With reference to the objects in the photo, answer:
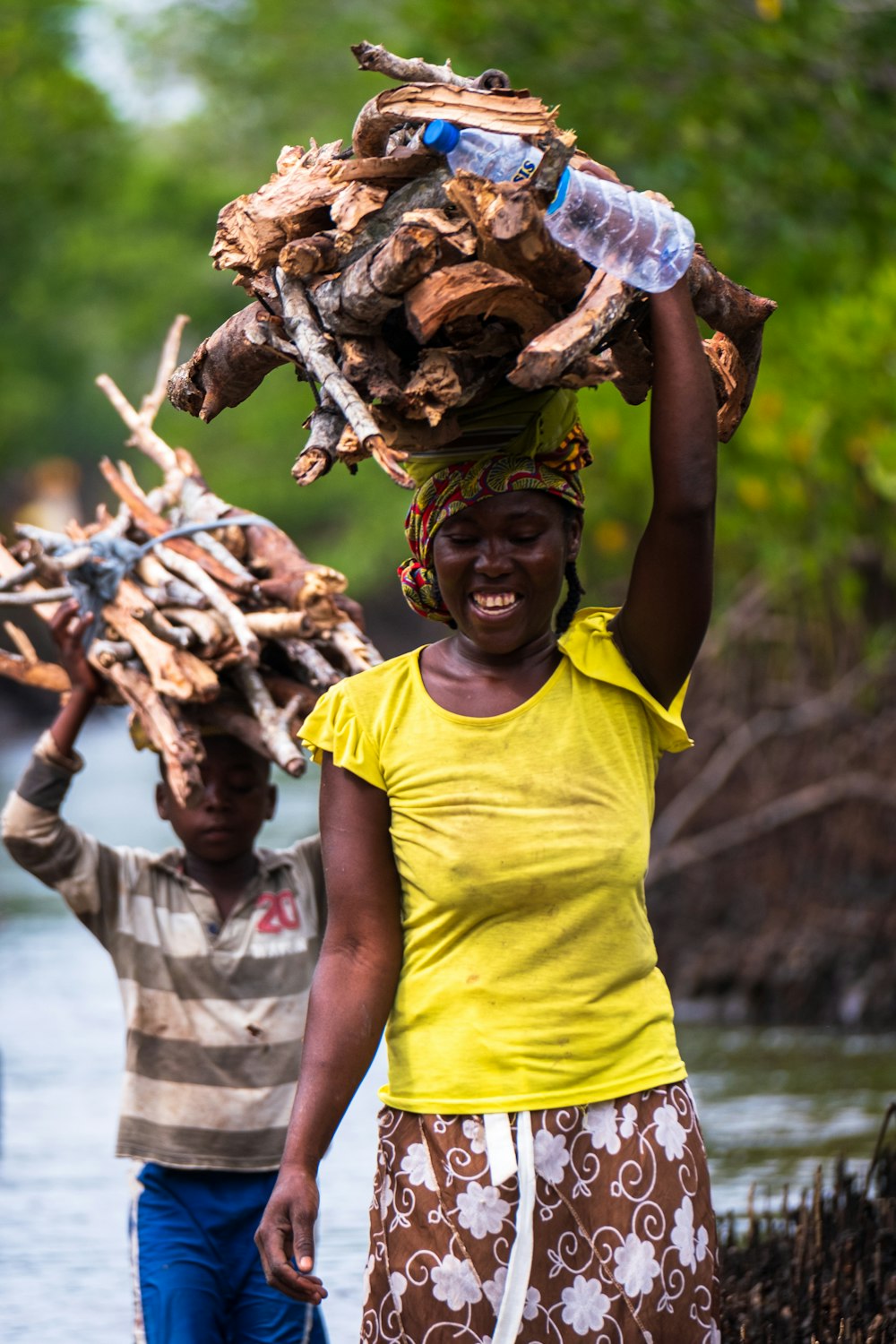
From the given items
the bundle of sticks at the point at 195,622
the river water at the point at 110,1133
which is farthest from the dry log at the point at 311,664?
the river water at the point at 110,1133

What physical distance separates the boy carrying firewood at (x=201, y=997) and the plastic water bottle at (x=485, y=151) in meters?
1.61

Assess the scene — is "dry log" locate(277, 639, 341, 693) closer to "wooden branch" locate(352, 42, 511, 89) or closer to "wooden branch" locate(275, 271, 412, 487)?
"wooden branch" locate(275, 271, 412, 487)

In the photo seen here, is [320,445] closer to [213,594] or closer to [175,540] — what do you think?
[213,594]

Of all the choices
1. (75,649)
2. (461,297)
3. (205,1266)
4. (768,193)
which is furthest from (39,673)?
(768,193)

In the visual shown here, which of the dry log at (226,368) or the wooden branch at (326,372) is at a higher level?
the dry log at (226,368)

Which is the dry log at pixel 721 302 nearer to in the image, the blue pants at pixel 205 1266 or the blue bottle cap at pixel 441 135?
the blue bottle cap at pixel 441 135

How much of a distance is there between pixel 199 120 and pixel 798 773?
27.7 m

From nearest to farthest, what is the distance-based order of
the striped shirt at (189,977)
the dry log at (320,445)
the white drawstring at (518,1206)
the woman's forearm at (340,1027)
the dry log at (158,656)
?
the dry log at (320,445) → the white drawstring at (518,1206) → the woman's forearm at (340,1027) → the dry log at (158,656) → the striped shirt at (189,977)

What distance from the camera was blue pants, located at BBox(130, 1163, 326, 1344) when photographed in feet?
10.5

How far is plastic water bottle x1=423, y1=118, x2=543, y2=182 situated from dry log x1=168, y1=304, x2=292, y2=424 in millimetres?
363

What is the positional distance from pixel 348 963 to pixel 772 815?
6.50 metres

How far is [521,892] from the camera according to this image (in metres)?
2.23

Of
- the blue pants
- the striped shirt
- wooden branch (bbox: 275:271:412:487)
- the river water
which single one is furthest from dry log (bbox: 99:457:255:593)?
the river water

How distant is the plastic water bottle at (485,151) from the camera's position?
2.07 meters
